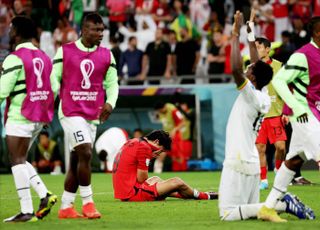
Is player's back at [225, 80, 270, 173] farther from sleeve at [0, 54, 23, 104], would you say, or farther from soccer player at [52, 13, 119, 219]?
sleeve at [0, 54, 23, 104]

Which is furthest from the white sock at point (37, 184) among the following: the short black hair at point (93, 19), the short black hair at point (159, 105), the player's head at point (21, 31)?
the short black hair at point (159, 105)

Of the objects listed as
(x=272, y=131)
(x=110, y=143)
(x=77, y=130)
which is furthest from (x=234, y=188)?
(x=110, y=143)

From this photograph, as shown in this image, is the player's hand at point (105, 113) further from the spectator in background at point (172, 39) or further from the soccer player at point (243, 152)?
the spectator in background at point (172, 39)

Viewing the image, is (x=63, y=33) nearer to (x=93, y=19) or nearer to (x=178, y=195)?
(x=178, y=195)

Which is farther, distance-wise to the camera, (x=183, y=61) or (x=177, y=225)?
(x=183, y=61)

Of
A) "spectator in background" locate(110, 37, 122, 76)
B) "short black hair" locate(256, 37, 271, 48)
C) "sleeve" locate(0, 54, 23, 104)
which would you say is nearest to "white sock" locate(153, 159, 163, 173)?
"spectator in background" locate(110, 37, 122, 76)

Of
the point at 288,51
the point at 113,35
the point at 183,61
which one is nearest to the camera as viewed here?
the point at 288,51

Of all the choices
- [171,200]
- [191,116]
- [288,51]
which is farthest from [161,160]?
[171,200]

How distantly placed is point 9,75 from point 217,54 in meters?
15.2

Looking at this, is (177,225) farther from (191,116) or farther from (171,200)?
(191,116)

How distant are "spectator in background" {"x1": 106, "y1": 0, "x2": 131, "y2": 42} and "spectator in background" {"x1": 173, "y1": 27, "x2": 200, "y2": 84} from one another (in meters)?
2.63

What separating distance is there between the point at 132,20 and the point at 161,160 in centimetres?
530

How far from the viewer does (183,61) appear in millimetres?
26969

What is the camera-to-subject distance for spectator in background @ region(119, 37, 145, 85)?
89.1 feet
